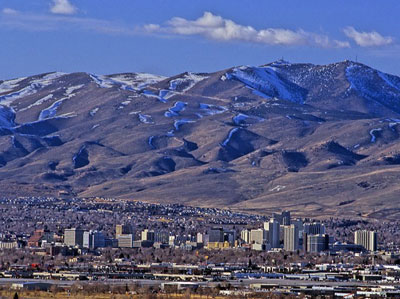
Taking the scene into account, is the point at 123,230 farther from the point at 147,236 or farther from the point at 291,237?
the point at 291,237

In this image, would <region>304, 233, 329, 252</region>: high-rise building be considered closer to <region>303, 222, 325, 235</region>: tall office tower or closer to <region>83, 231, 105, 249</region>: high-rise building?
<region>303, 222, 325, 235</region>: tall office tower

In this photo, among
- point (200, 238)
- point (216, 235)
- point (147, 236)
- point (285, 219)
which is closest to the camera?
point (216, 235)

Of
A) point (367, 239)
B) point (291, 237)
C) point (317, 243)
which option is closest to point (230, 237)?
point (291, 237)

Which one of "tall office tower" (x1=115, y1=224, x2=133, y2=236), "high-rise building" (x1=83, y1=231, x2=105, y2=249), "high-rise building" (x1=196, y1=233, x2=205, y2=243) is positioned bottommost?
"high-rise building" (x1=83, y1=231, x2=105, y2=249)

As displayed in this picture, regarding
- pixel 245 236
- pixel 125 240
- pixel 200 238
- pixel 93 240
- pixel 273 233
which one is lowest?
pixel 93 240

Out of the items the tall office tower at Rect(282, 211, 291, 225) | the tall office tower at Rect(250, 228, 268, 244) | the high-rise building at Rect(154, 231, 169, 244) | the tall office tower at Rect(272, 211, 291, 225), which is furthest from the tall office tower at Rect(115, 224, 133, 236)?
the tall office tower at Rect(282, 211, 291, 225)

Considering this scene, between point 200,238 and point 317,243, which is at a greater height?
point 200,238
